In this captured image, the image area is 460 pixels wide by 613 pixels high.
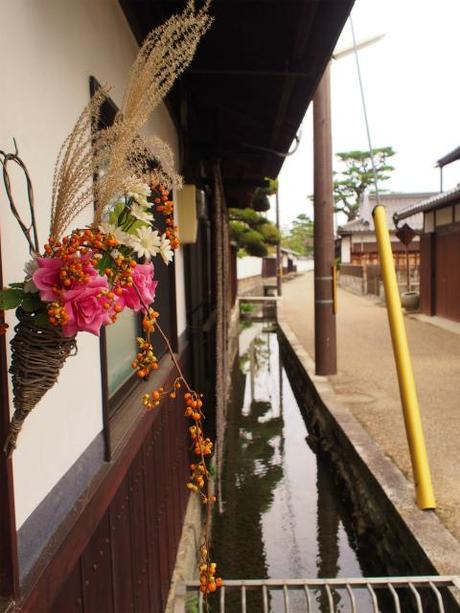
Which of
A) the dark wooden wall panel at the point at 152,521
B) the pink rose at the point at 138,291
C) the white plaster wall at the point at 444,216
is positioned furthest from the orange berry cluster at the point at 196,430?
the white plaster wall at the point at 444,216

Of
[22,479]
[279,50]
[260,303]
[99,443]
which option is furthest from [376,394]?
[260,303]

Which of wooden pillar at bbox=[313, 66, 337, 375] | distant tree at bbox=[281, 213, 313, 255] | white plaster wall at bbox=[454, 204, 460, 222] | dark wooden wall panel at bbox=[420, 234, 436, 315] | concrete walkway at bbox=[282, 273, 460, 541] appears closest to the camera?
concrete walkway at bbox=[282, 273, 460, 541]

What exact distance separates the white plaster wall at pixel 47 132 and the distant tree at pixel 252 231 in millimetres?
23028

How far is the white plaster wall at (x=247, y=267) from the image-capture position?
33.5 meters

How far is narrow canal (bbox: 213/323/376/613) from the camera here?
16.1 feet

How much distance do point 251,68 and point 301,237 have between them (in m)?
85.7

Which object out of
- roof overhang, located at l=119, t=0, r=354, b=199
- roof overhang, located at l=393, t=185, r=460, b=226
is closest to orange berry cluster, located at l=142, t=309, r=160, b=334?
roof overhang, located at l=119, t=0, r=354, b=199

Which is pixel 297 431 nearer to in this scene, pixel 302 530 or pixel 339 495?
pixel 339 495

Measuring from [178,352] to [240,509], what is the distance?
2.53 meters

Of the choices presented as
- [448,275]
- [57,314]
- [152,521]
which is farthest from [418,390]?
[448,275]

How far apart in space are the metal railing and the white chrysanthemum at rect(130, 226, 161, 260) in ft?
6.06

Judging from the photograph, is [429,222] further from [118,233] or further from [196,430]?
[118,233]

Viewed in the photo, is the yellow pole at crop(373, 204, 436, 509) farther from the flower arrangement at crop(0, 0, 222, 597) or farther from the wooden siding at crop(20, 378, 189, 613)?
the flower arrangement at crop(0, 0, 222, 597)

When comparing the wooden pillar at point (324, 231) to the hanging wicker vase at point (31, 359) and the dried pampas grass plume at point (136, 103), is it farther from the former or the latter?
the hanging wicker vase at point (31, 359)
